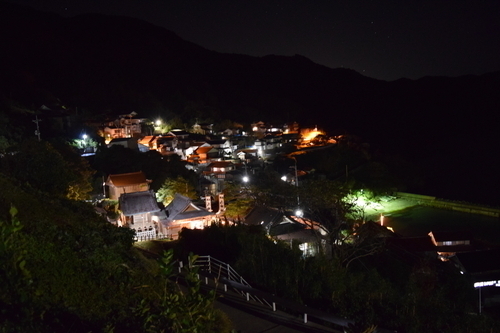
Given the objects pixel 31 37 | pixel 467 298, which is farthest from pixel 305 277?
pixel 31 37

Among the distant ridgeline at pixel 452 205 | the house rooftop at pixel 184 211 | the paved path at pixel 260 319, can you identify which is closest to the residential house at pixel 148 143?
the house rooftop at pixel 184 211

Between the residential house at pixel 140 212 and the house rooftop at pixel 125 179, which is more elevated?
the house rooftop at pixel 125 179

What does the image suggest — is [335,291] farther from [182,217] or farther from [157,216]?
[157,216]

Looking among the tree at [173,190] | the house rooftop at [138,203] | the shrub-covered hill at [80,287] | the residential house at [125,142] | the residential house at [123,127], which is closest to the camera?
the shrub-covered hill at [80,287]

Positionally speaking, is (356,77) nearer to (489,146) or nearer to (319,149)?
(489,146)

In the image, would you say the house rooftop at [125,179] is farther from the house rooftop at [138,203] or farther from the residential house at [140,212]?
the house rooftop at [138,203]

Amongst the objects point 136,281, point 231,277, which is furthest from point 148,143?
point 136,281
